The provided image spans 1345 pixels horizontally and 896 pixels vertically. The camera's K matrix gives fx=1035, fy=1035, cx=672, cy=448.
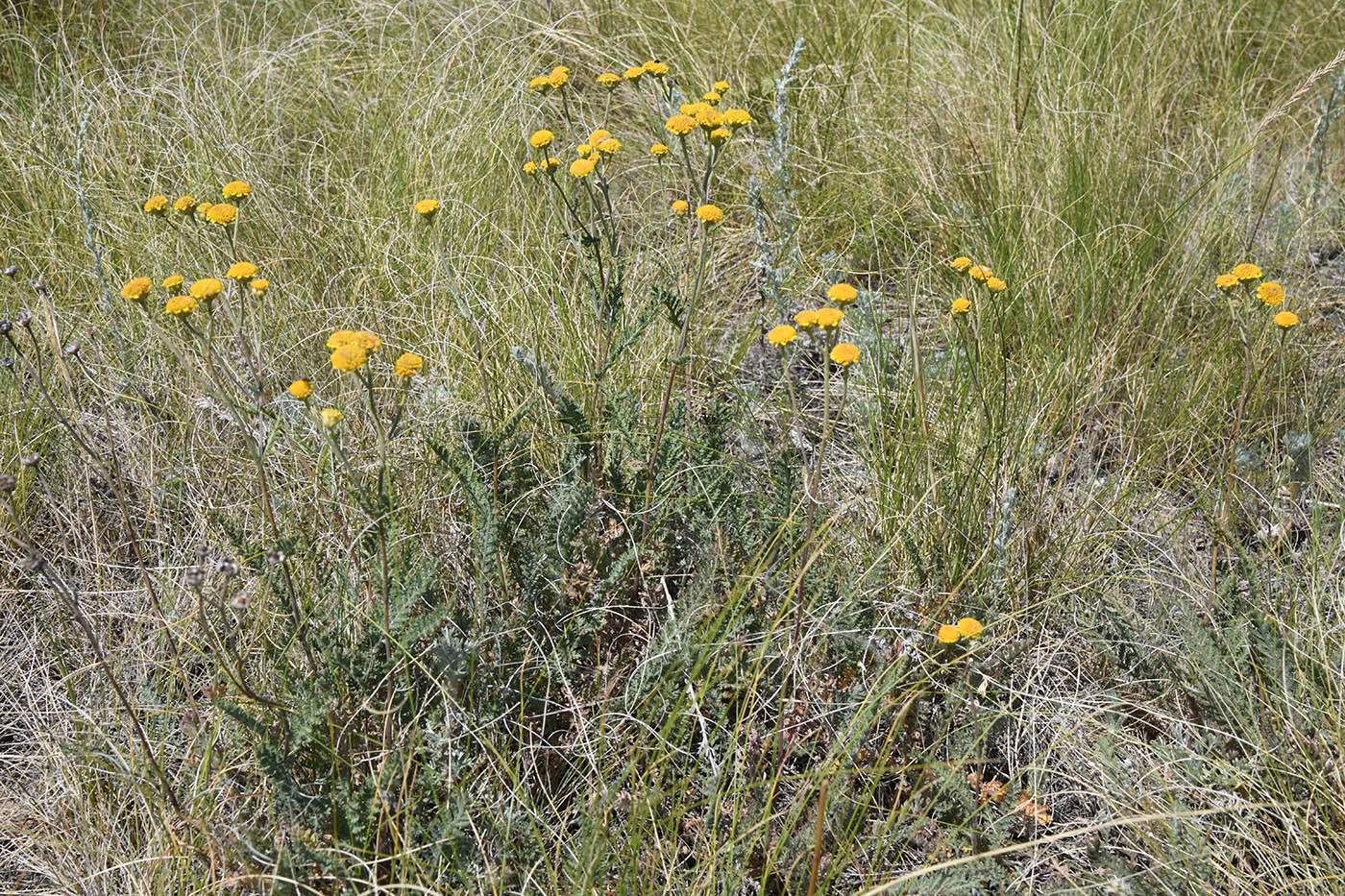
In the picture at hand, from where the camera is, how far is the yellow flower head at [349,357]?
53.4 inches

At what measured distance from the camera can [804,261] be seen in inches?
110

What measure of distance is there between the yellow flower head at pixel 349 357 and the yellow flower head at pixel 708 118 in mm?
703

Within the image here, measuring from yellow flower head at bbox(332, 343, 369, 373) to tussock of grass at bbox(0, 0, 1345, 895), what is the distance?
0.20m

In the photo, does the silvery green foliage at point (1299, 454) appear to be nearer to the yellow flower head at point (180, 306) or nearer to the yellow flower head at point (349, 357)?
the yellow flower head at point (349, 357)

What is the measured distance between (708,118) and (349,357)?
29.2 inches

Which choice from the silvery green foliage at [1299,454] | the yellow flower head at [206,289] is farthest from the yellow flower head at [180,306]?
the silvery green foliage at [1299,454]

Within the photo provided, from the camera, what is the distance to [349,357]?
4.50 ft

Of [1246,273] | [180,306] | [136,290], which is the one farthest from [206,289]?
[1246,273]

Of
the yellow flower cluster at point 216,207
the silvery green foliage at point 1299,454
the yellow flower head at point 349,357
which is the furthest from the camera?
the silvery green foliage at point 1299,454

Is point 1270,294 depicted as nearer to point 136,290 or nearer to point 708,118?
point 708,118

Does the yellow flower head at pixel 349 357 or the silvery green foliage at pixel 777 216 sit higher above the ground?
the yellow flower head at pixel 349 357

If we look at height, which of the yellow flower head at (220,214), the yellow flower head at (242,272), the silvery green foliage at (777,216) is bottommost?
the silvery green foliage at (777,216)

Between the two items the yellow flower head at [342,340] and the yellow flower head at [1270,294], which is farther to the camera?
the yellow flower head at [1270,294]

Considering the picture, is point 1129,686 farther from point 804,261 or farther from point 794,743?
point 804,261
